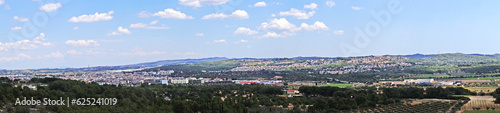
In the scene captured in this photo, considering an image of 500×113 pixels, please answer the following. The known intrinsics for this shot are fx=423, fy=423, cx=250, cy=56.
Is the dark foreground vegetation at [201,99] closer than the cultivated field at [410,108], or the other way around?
the dark foreground vegetation at [201,99]

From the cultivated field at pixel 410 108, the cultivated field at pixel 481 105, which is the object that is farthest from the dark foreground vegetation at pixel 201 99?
the cultivated field at pixel 481 105

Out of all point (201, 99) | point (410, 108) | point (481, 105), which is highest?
point (201, 99)

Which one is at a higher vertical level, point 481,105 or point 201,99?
point 201,99

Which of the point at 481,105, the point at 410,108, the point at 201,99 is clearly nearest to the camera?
the point at 410,108

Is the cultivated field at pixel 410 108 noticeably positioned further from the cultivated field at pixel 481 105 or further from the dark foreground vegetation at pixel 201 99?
the cultivated field at pixel 481 105

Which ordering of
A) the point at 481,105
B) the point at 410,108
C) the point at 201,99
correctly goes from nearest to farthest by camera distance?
the point at 410,108 < the point at 201,99 < the point at 481,105

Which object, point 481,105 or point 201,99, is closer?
point 201,99

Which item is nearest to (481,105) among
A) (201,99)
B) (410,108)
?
(410,108)

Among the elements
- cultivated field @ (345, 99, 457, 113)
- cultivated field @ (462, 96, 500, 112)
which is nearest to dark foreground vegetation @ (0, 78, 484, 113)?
cultivated field @ (345, 99, 457, 113)

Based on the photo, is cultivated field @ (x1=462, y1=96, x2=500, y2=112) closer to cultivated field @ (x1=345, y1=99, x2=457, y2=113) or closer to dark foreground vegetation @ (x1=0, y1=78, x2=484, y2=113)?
cultivated field @ (x1=345, y1=99, x2=457, y2=113)

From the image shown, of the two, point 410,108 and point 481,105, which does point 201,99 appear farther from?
point 481,105

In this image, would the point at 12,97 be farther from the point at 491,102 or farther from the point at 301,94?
the point at 491,102
